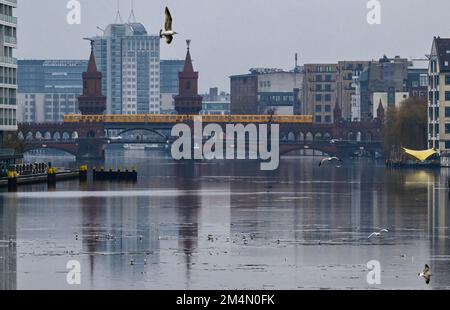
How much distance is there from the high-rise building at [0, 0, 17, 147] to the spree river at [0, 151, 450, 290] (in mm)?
32388

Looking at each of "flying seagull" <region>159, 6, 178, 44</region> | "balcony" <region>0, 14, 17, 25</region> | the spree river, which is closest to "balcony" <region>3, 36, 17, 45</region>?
"balcony" <region>0, 14, 17, 25</region>


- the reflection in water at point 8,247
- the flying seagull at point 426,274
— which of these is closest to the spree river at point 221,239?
the reflection in water at point 8,247

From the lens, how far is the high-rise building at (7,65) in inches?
7362

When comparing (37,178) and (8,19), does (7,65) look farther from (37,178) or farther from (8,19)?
(37,178)

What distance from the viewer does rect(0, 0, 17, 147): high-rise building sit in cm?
18700

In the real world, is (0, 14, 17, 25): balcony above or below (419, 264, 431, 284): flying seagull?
above

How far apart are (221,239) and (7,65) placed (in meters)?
98.9

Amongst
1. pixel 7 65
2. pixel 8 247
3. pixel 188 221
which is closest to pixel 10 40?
pixel 7 65

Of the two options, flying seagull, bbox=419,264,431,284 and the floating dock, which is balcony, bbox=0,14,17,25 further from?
flying seagull, bbox=419,264,431,284

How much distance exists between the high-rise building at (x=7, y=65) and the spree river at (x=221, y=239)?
32.4 metres

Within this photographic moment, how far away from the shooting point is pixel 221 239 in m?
96.6

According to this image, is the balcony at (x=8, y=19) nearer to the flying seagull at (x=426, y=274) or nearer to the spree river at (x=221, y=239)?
the spree river at (x=221, y=239)
